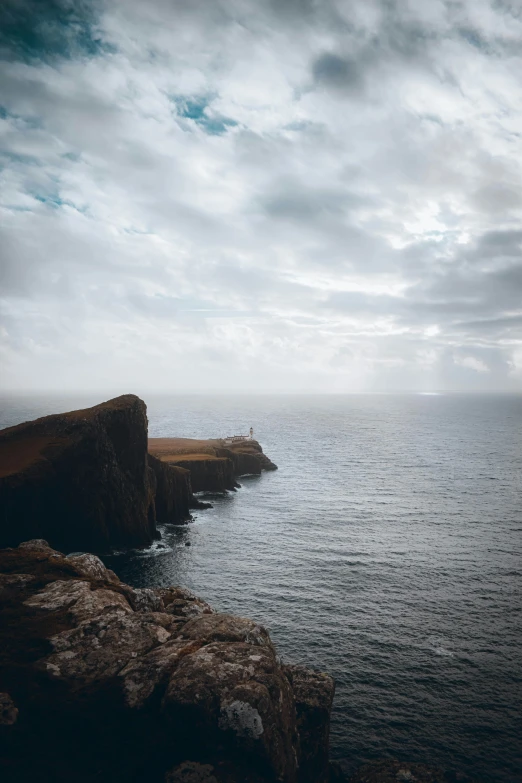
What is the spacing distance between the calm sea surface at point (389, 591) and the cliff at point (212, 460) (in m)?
7.04

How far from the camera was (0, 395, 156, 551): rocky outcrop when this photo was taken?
176 ft

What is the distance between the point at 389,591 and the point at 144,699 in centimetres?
3572

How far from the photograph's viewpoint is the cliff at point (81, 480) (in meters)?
53.6

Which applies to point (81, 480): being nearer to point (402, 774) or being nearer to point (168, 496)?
point (168, 496)

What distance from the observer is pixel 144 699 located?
18422 mm

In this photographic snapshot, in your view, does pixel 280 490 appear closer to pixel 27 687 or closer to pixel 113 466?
pixel 113 466

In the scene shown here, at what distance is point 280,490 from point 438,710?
68.5 meters

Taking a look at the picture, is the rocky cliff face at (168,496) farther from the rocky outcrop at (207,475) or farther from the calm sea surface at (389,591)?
A: the rocky outcrop at (207,475)

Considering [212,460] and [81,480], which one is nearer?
[81,480]

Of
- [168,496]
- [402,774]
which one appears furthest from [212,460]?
[402,774]

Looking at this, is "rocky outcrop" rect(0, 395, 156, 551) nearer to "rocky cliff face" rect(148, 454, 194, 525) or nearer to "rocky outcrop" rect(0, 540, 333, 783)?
"rocky cliff face" rect(148, 454, 194, 525)

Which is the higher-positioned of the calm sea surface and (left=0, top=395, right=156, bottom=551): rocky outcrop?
(left=0, top=395, right=156, bottom=551): rocky outcrop

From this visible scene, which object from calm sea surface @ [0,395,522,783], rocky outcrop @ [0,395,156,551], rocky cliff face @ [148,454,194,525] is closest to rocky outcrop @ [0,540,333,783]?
calm sea surface @ [0,395,522,783]

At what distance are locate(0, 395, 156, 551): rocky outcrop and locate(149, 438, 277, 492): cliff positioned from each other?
2461 centimetres
